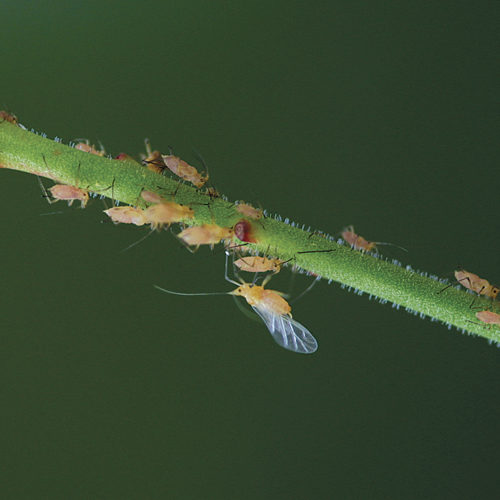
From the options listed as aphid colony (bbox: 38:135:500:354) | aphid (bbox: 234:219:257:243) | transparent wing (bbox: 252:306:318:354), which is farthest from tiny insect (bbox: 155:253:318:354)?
aphid (bbox: 234:219:257:243)

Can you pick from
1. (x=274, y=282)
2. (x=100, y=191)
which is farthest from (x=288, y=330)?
(x=100, y=191)

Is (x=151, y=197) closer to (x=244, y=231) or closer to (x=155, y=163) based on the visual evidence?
(x=155, y=163)

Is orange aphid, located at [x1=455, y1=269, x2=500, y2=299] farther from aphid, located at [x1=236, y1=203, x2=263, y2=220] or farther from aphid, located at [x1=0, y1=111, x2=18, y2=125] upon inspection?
aphid, located at [x1=0, y1=111, x2=18, y2=125]

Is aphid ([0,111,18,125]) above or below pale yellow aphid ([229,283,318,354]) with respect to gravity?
above

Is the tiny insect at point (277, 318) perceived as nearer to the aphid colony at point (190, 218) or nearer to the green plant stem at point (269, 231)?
the aphid colony at point (190, 218)

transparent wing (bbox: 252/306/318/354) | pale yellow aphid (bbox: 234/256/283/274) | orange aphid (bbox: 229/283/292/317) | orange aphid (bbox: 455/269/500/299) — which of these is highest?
orange aphid (bbox: 455/269/500/299)

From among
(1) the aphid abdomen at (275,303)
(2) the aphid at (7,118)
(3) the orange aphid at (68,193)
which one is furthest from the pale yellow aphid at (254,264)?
(2) the aphid at (7,118)

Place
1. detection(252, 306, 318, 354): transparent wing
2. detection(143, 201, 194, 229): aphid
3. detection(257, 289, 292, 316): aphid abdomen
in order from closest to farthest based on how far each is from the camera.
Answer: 1. detection(143, 201, 194, 229): aphid
2. detection(257, 289, 292, 316): aphid abdomen
3. detection(252, 306, 318, 354): transparent wing

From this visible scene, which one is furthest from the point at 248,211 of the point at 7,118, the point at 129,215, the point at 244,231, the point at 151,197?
the point at 7,118
